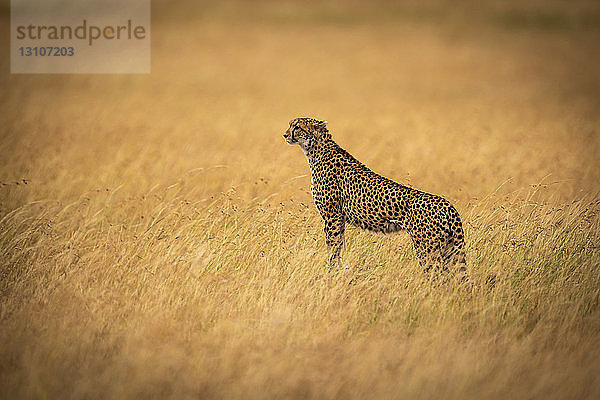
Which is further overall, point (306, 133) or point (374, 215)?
point (306, 133)

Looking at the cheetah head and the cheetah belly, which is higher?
the cheetah head

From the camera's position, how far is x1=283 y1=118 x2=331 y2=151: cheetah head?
7052mm

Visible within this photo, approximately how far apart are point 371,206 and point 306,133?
1.07 metres

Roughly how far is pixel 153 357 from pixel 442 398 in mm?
2024

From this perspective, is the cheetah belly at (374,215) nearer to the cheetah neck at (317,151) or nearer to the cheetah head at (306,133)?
the cheetah neck at (317,151)

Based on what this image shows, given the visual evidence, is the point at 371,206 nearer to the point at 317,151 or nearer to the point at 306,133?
the point at 317,151

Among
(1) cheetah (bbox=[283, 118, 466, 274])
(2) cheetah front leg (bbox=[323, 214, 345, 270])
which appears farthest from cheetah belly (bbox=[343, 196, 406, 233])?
(2) cheetah front leg (bbox=[323, 214, 345, 270])

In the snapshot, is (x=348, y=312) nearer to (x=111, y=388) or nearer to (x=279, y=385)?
(x=279, y=385)

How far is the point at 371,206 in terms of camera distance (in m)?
6.49

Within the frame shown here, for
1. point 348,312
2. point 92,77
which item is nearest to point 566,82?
point 92,77

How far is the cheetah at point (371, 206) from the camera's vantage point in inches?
240

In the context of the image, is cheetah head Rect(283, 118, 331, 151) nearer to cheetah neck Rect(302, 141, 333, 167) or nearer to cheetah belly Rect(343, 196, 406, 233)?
cheetah neck Rect(302, 141, 333, 167)

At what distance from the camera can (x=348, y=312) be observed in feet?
19.5

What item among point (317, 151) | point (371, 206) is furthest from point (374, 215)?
point (317, 151)
